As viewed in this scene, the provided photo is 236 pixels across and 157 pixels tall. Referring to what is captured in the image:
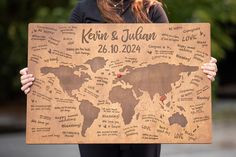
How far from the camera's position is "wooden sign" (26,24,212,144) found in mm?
3109

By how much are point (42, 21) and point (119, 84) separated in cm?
502

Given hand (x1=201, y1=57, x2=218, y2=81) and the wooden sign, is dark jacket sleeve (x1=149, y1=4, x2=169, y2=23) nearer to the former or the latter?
the wooden sign

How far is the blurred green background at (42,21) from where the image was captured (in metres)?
7.12

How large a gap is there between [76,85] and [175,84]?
53 centimetres

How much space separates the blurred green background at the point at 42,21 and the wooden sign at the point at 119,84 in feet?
2.55

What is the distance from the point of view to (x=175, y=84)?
3.12 m

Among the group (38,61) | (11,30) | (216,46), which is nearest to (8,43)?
(11,30)

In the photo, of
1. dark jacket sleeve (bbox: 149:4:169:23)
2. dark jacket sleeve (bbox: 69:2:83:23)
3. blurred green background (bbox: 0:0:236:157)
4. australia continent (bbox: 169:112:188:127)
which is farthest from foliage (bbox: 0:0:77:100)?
australia continent (bbox: 169:112:188:127)

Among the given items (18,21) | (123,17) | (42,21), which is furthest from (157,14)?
(18,21)

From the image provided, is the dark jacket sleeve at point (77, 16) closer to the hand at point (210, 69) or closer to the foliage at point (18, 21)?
the hand at point (210, 69)

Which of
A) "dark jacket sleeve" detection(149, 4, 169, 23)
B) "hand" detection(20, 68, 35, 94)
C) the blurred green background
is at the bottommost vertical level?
"hand" detection(20, 68, 35, 94)

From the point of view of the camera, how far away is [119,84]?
123 inches

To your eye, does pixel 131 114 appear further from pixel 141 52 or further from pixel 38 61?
pixel 38 61

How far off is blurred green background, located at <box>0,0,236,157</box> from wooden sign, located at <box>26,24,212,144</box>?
2.55ft
